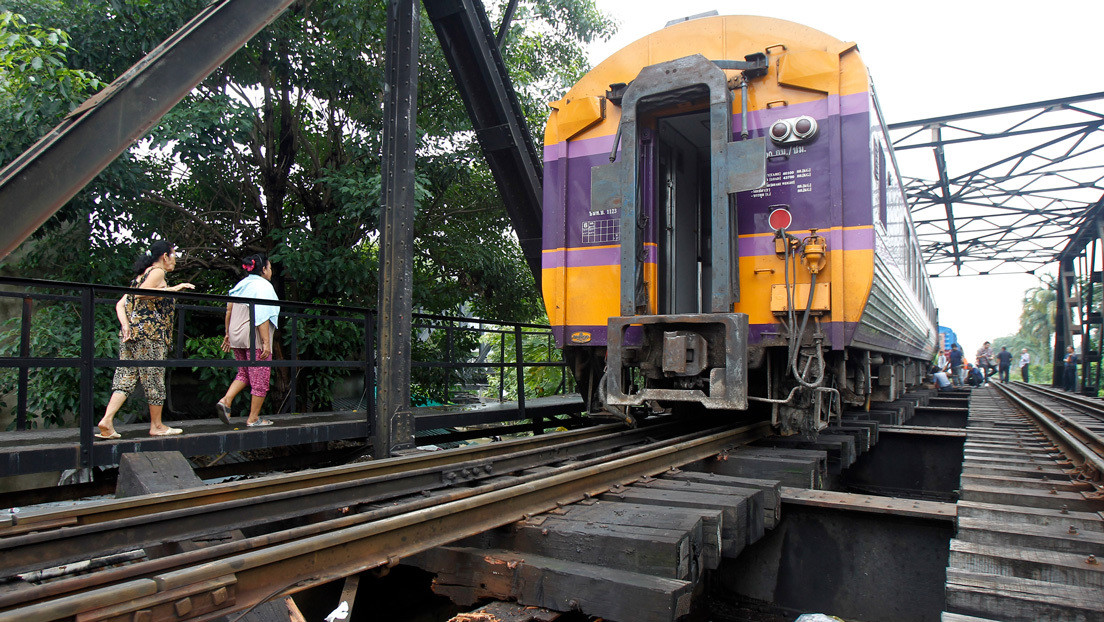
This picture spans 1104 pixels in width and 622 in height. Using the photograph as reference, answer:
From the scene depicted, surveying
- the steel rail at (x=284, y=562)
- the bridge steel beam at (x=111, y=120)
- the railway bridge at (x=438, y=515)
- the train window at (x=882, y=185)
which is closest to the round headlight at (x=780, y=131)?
the train window at (x=882, y=185)

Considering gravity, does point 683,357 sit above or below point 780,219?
below

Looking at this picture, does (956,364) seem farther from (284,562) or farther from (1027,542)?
(284,562)

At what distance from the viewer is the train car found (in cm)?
462

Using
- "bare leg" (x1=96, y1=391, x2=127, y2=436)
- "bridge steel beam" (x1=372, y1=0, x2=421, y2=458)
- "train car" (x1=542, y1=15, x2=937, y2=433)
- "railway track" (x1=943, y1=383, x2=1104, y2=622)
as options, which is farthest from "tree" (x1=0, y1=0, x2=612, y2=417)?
"railway track" (x1=943, y1=383, x2=1104, y2=622)

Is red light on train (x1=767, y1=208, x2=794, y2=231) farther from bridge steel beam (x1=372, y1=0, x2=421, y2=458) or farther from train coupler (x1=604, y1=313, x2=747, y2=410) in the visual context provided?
bridge steel beam (x1=372, y1=0, x2=421, y2=458)

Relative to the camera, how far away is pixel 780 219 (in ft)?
16.1

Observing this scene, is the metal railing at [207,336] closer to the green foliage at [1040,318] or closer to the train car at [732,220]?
the train car at [732,220]

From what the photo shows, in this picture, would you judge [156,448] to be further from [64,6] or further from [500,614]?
[64,6]

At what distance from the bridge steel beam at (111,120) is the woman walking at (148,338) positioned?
201 cm

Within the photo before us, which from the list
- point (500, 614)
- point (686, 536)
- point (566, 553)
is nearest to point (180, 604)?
point (500, 614)

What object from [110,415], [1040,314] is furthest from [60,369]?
[1040,314]

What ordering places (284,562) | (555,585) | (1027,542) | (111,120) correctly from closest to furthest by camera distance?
1. (284,562)
2. (555,585)
3. (1027,542)
4. (111,120)

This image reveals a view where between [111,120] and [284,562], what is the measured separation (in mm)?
2059

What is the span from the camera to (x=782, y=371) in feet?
17.1
